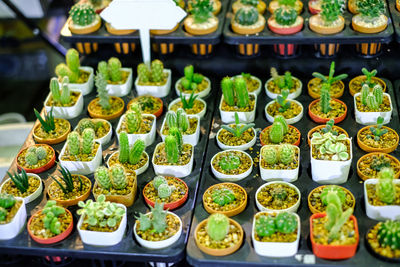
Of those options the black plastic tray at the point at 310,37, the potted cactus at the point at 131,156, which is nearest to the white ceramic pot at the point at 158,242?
the potted cactus at the point at 131,156

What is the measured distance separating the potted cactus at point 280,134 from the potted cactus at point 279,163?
0.38ft

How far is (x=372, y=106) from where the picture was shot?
363 cm

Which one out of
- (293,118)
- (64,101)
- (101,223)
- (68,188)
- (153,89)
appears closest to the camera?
(101,223)

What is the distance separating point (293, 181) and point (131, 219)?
39.9 inches

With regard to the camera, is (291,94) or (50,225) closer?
(50,225)

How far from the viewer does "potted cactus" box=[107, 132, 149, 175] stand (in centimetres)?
342

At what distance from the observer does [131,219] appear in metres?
3.23

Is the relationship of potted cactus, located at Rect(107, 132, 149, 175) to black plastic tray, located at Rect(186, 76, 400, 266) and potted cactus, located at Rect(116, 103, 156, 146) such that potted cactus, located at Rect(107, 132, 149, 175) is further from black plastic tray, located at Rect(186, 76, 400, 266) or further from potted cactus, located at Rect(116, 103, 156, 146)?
black plastic tray, located at Rect(186, 76, 400, 266)

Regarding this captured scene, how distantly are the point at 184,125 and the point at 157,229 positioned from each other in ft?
2.85

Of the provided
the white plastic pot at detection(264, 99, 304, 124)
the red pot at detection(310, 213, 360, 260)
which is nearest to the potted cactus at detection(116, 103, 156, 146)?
the white plastic pot at detection(264, 99, 304, 124)

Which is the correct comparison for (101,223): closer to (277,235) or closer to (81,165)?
(81,165)

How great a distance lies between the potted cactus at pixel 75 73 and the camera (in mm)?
4109

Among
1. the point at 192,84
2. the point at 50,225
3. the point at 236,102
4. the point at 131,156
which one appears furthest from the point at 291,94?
the point at 50,225

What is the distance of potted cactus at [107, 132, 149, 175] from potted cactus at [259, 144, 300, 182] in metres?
0.76
